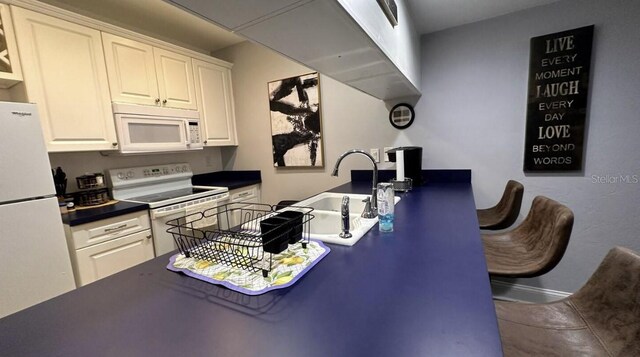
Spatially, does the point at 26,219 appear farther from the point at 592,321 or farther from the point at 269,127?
the point at 592,321

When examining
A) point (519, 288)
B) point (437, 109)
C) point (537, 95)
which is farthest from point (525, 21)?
point (519, 288)

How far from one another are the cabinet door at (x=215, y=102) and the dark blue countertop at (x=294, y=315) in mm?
2205

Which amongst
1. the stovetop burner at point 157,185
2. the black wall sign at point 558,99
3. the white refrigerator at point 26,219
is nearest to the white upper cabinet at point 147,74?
the stovetop burner at point 157,185

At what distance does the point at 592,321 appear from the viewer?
78 cm

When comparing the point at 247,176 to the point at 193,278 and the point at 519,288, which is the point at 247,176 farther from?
the point at 519,288

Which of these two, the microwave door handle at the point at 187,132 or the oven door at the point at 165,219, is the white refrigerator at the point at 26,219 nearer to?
the oven door at the point at 165,219

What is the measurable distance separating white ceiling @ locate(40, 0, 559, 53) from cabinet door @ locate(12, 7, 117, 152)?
1.22 ft

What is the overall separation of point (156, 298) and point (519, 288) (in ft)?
7.58

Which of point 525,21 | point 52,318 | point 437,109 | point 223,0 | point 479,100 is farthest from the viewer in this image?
point 437,109

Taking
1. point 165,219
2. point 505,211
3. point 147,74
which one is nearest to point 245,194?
point 165,219

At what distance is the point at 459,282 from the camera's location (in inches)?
25.0

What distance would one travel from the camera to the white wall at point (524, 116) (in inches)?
61.4

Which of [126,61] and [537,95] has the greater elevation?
[126,61]

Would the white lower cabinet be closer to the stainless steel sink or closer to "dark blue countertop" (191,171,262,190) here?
"dark blue countertop" (191,171,262,190)
